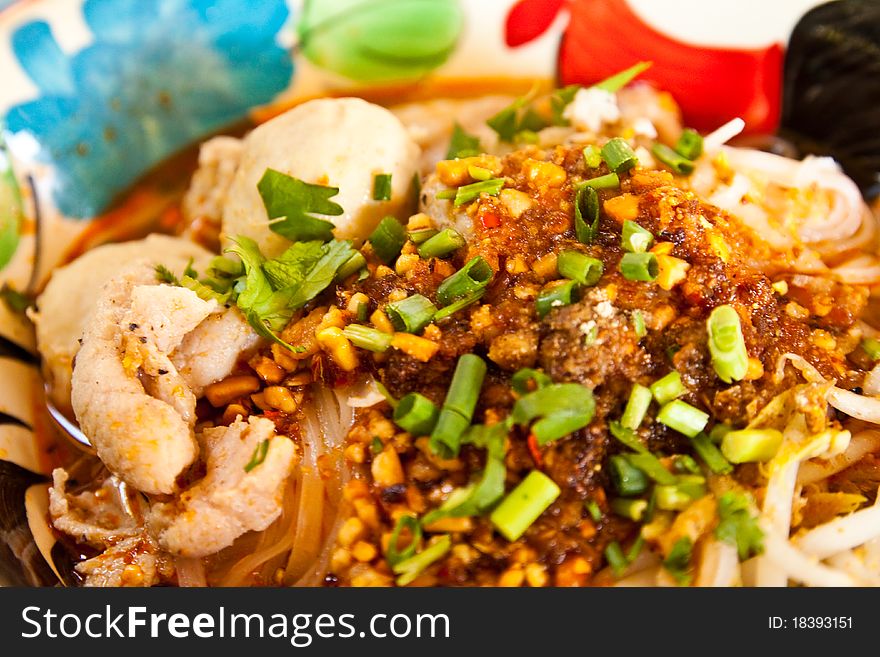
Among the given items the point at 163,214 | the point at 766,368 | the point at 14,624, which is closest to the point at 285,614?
the point at 14,624

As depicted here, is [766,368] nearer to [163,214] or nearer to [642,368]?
[642,368]

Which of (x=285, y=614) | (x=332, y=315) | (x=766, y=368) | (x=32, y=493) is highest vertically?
(x=332, y=315)

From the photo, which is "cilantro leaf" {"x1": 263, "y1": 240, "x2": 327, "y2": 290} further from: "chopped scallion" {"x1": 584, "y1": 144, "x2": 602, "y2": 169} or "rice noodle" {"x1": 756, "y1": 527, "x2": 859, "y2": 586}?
"rice noodle" {"x1": 756, "y1": 527, "x2": 859, "y2": 586}

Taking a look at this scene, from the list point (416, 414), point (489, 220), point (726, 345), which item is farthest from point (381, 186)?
point (726, 345)

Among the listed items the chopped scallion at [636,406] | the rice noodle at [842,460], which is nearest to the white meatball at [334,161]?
the chopped scallion at [636,406]

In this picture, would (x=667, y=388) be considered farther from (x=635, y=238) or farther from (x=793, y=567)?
(x=793, y=567)

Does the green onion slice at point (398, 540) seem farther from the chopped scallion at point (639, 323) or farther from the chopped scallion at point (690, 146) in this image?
the chopped scallion at point (690, 146)

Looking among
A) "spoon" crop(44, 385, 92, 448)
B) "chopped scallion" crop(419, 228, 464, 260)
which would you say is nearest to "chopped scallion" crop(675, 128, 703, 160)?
"chopped scallion" crop(419, 228, 464, 260)
